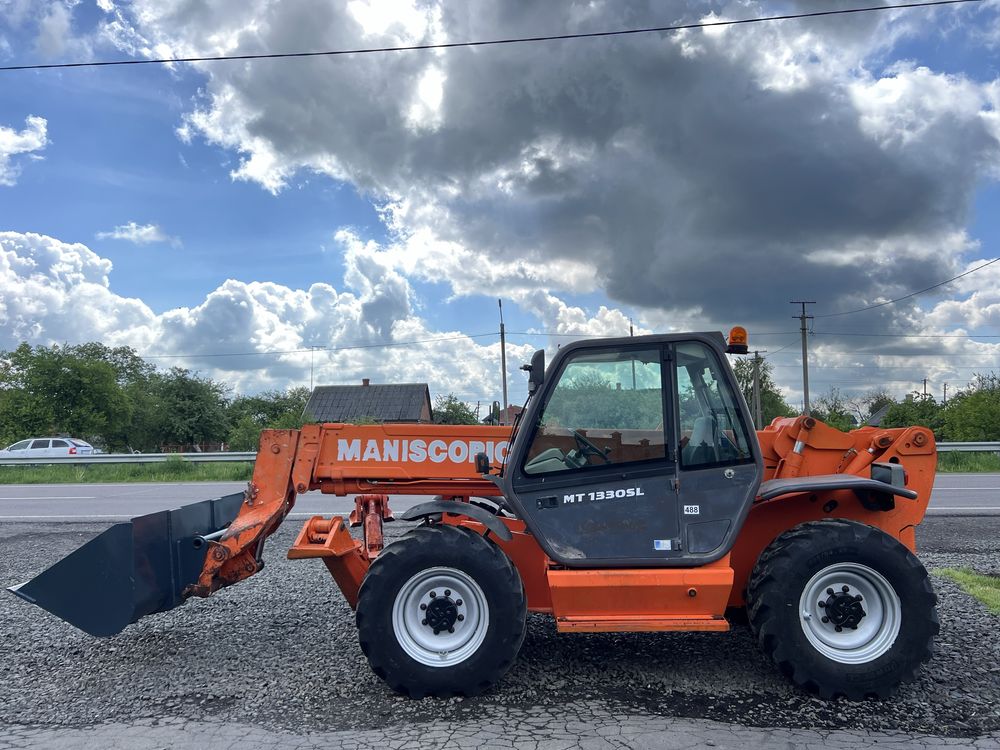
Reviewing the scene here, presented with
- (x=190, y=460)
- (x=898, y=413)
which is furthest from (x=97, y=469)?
(x=898, y=413)

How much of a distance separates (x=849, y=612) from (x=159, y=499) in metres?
14.6

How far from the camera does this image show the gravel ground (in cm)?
419

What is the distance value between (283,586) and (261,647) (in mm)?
1714

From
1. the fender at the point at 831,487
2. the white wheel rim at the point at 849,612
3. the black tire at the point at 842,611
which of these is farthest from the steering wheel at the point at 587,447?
the white wheel rim at the point at 849,612

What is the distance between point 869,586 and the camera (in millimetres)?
4492

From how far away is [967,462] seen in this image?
68.7 ft

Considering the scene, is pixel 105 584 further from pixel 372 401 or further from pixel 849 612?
pixel 372 401

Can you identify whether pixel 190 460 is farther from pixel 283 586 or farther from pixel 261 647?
pixel 261 647

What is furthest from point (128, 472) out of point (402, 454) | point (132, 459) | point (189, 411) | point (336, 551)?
point (189, 411)

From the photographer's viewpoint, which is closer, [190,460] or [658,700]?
[658,700]

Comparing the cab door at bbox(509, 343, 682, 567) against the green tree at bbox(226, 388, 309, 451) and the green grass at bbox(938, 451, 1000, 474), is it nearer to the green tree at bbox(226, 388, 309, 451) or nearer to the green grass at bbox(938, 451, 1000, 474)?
the green grass at bbox(938, 451, 1000, 474)

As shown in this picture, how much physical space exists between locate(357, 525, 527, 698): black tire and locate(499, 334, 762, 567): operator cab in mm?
392

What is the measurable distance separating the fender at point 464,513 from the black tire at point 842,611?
1.52 metres

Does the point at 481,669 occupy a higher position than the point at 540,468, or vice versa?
the point at 540,468
